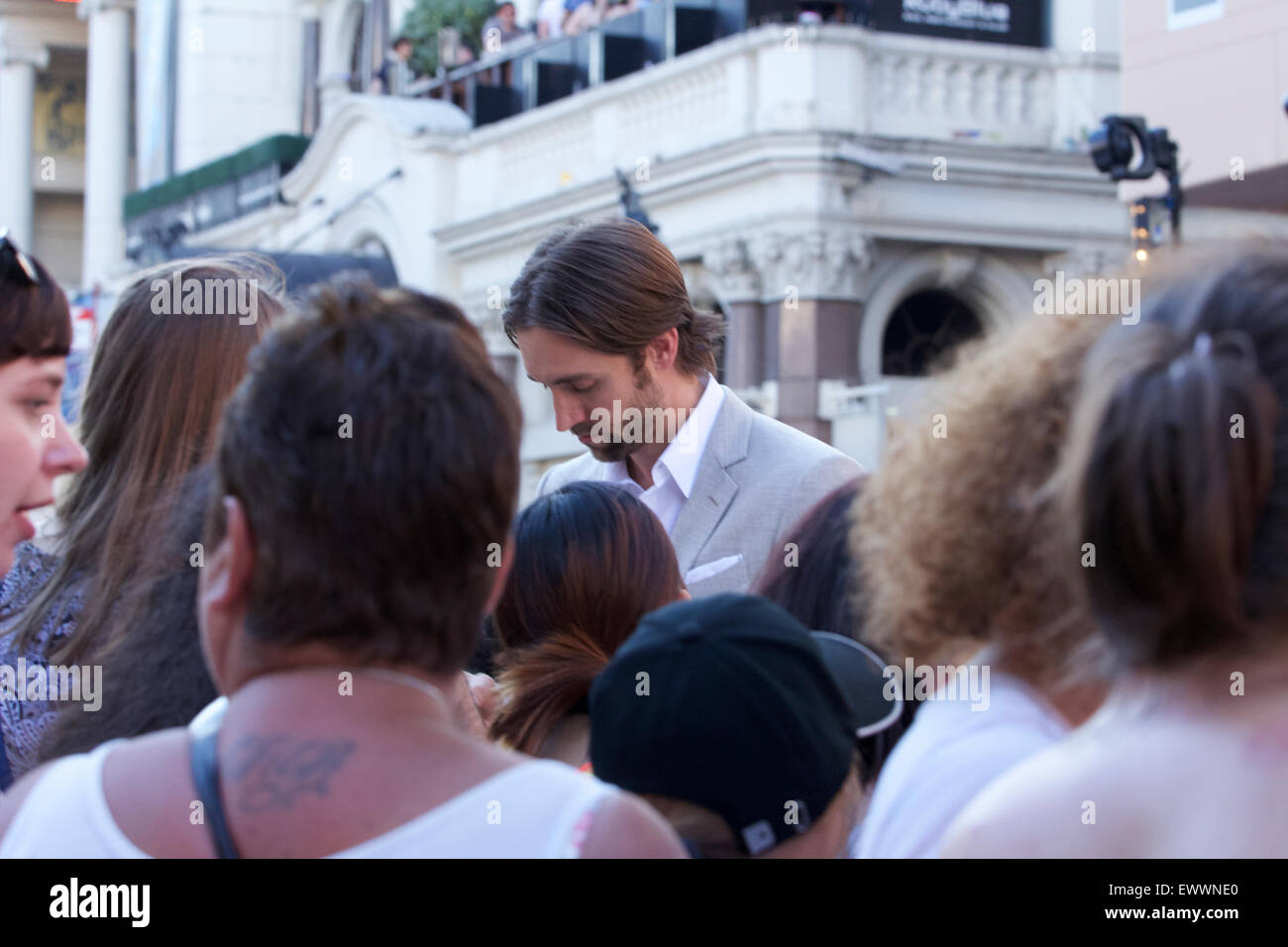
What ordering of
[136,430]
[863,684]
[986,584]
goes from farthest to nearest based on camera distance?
[136,430], [863,684], [986,584]

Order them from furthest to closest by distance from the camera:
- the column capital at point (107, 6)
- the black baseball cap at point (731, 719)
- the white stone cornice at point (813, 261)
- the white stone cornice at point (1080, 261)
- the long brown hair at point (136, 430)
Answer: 1. the column capital at point (107, 6)
2. the white stone cornice at point (1080, 261)
3. the white stone cornice at point (813, 261)
4. the long brown hair at point (136, 430)
5. the black baseball cap at point (731, 719)

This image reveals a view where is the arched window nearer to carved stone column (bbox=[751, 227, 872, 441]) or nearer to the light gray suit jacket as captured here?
carved stone column (bbox=[751, 227, 872, 441])

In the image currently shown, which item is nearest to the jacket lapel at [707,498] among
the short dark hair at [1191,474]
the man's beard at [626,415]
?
the man's beard at [626,415]

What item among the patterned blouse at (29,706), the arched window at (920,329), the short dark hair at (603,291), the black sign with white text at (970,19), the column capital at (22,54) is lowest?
the patterned blouse at (29,706)

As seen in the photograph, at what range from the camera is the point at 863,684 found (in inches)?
73.3

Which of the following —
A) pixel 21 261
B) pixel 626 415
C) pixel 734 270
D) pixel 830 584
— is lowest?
pixel 830 584

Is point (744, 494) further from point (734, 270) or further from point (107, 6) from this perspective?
point (107, 6)

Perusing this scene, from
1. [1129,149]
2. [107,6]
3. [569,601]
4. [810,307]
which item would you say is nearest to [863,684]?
[569,601]

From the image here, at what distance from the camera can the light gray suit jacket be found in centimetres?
320

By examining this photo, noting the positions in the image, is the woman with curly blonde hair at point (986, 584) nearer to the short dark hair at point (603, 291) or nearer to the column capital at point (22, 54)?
the short dark hair at point (603, 291)

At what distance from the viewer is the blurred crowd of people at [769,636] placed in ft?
4.11

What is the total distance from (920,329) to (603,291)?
35.2 ft

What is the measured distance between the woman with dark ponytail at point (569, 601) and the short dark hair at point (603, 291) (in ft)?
3.19
